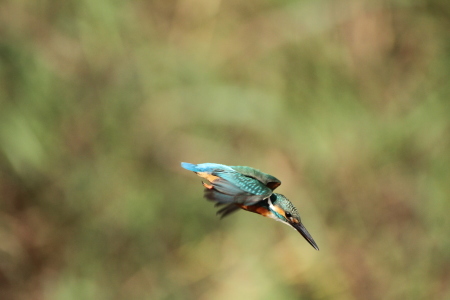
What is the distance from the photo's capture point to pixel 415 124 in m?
2.60

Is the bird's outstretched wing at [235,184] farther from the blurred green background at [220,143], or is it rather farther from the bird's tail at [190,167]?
the blurred green background at [220,143]

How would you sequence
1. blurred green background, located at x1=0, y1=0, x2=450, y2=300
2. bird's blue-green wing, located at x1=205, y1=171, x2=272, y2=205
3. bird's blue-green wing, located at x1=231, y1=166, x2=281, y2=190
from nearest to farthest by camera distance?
1. bird's blue-green wing, located at x1=205, y1=171, x2=272, y2=205
2. bird's blue-green wing, located at x1=231, y1=166, x2=281, y2=190
3. blurred green background, located at x1=0, y1=0, x2=450, y2=300

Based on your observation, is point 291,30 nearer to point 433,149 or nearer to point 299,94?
point 299,94

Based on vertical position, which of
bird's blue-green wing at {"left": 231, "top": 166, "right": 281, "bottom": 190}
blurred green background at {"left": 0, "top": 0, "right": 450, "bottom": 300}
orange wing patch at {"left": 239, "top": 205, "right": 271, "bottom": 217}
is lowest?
orange wing patch at {"left": 239, "top": 205, "right": 271, "bottom": 217}

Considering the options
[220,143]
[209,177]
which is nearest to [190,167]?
[209,177]

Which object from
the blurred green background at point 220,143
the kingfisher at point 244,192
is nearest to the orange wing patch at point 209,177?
the kingfisher at point 244,192

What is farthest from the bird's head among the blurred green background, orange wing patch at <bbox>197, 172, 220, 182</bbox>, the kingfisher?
the blurred green background

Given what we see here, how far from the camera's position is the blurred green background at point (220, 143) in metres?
2.29

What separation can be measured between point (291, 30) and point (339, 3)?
0.22 metres

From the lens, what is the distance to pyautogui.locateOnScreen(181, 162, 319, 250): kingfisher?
659 millimetres

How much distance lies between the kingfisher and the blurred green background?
1.54 metres

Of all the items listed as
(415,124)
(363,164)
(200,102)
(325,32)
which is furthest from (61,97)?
(415,124)

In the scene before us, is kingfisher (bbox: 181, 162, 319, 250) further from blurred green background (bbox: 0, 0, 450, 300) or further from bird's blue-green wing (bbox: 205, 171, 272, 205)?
blurred green background (bbox: 0, 0, 450, 300)

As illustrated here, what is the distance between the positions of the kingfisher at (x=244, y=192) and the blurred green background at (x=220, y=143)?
1544 millimetres
